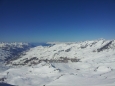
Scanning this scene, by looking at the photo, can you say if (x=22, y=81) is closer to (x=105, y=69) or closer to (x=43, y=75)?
(x=43, y=75)

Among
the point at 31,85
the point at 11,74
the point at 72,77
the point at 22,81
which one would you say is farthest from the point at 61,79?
the point at 11,74

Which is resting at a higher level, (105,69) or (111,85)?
(105,69)

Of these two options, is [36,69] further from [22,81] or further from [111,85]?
[111,85]

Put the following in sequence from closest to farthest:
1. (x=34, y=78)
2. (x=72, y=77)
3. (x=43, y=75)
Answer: (x=72, y=77)
(x=34, y=78)
(x=43, y=75)

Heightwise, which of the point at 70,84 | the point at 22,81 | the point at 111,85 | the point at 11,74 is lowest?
the point at 111,85

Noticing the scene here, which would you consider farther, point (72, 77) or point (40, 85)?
point (72, 77)

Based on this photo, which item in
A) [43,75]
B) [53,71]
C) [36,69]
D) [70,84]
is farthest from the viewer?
[36,69]

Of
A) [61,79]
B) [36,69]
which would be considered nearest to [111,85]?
[61,79]

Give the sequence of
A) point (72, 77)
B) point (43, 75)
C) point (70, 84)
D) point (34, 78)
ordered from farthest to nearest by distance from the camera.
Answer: point (43, 75), point (34, 78), point (72, 77), point (70, 84)

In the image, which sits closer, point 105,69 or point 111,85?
point 111,85
